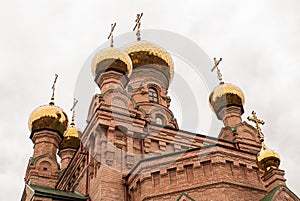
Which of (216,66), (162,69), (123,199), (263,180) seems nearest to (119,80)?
(162,69)

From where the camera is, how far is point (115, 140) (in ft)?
37.4

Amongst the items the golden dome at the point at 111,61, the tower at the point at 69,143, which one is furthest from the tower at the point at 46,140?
the golden dome at the point at 111,61

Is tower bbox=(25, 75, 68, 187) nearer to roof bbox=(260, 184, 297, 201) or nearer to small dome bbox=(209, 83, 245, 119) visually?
small dome bbox=(209, 83, 245, 119)

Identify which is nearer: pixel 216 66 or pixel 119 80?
pixel 119 80

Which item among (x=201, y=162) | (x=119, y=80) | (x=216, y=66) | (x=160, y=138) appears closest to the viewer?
(x=201, y=162)

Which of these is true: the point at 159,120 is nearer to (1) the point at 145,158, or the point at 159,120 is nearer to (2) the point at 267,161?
(1) the point at 145,158

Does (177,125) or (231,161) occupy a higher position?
(177,125)

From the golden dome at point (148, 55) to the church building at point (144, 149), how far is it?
0.13ft

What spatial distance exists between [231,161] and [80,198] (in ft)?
12.9

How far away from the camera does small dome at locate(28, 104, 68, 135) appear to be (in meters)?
15.8

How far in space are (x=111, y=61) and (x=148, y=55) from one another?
3.04 metres

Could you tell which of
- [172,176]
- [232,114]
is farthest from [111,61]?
[172,176]

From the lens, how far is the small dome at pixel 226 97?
1603cm

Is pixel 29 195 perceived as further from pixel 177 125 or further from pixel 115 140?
pixel 177 125
